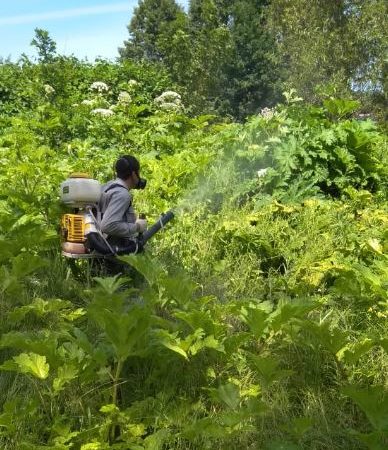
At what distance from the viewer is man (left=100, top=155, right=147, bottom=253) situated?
4.39m

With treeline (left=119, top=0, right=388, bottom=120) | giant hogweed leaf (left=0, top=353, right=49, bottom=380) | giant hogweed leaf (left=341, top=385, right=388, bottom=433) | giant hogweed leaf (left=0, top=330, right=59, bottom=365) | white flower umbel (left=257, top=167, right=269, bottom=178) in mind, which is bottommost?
giant hogweed leaf (left=341, top=385, right=388, bottom=433)

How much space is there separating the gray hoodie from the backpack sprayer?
70 mm

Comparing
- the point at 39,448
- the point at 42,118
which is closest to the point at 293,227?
the point at 39,448

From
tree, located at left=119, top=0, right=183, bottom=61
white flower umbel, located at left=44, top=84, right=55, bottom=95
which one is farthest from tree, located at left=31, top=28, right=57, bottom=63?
tree, located at left=119, top=0, right=183, bottom=61

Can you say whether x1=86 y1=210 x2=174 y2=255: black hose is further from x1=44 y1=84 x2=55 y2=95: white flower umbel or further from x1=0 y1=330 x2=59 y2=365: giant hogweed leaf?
x1=44 y1=84 x2=55 y2=95: white flower umbel

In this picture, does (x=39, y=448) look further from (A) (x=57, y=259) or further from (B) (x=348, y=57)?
(B) (x=348, y=57)

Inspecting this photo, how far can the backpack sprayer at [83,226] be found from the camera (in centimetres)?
437

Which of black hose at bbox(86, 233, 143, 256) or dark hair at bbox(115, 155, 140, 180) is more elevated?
dark hair at bbox(115, 155, 140, 180)

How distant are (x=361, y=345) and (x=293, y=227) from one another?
257cm

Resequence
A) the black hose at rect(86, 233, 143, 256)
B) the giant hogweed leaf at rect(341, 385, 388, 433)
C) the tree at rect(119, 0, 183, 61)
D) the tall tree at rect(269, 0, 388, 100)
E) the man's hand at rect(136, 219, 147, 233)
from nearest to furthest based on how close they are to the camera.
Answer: the giant hogweed leaf at rect(341, 385, 388, 433)
the black hose at rect(86, 233, 143, 256)
the man's hand at rect(136, 219, 147, 233)
the tall tree at rect(269, 0, 388, 100)
the tree at rect(119, 0, 183, 61)

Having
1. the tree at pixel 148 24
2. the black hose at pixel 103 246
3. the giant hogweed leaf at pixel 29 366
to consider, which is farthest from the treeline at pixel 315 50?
the tree at pixel 148 24

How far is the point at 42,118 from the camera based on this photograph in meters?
9.38

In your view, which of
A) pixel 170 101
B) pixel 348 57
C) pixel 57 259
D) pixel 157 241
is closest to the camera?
pixel 57 259

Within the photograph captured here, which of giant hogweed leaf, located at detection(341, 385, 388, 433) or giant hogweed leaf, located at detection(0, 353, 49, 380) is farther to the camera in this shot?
giant hogweed leaf, located at detection(0, 353, 49, 380)
